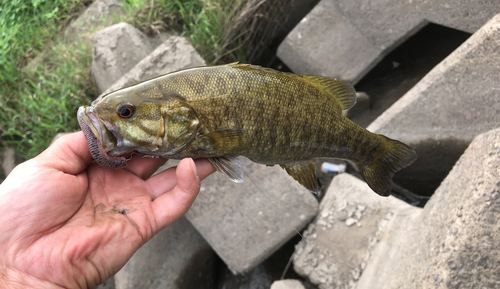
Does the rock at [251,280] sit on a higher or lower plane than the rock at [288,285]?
lower

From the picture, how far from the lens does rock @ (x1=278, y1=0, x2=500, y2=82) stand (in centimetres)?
353

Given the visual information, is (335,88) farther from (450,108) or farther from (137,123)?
(450,108)

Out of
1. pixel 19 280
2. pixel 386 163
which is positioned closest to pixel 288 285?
pixel 386 163

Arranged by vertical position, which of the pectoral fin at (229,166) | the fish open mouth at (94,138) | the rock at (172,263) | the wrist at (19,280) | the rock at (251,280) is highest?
the fish open mouth at (94,138)

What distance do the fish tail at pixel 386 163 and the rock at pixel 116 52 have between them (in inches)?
119

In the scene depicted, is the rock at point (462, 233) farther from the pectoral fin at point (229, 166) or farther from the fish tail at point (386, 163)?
the pectoral fin at point (229, 166)

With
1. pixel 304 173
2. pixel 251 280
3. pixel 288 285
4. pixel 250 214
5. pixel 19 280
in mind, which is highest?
pixel 304 173

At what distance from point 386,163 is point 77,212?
1989 mm

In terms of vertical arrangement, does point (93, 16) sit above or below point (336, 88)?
below

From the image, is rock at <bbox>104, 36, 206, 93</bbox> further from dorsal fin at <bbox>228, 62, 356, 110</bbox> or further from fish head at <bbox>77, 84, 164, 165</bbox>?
fish head at <bbox>77, 84, 164, 165</bbox>

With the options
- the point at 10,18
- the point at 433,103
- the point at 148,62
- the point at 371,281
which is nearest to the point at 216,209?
the point at 371,281

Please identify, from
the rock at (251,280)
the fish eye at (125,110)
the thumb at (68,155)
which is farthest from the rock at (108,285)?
the fish eye at (125,110)

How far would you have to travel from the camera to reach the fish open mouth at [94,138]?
1489 millimetres

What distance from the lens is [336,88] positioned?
186cm
